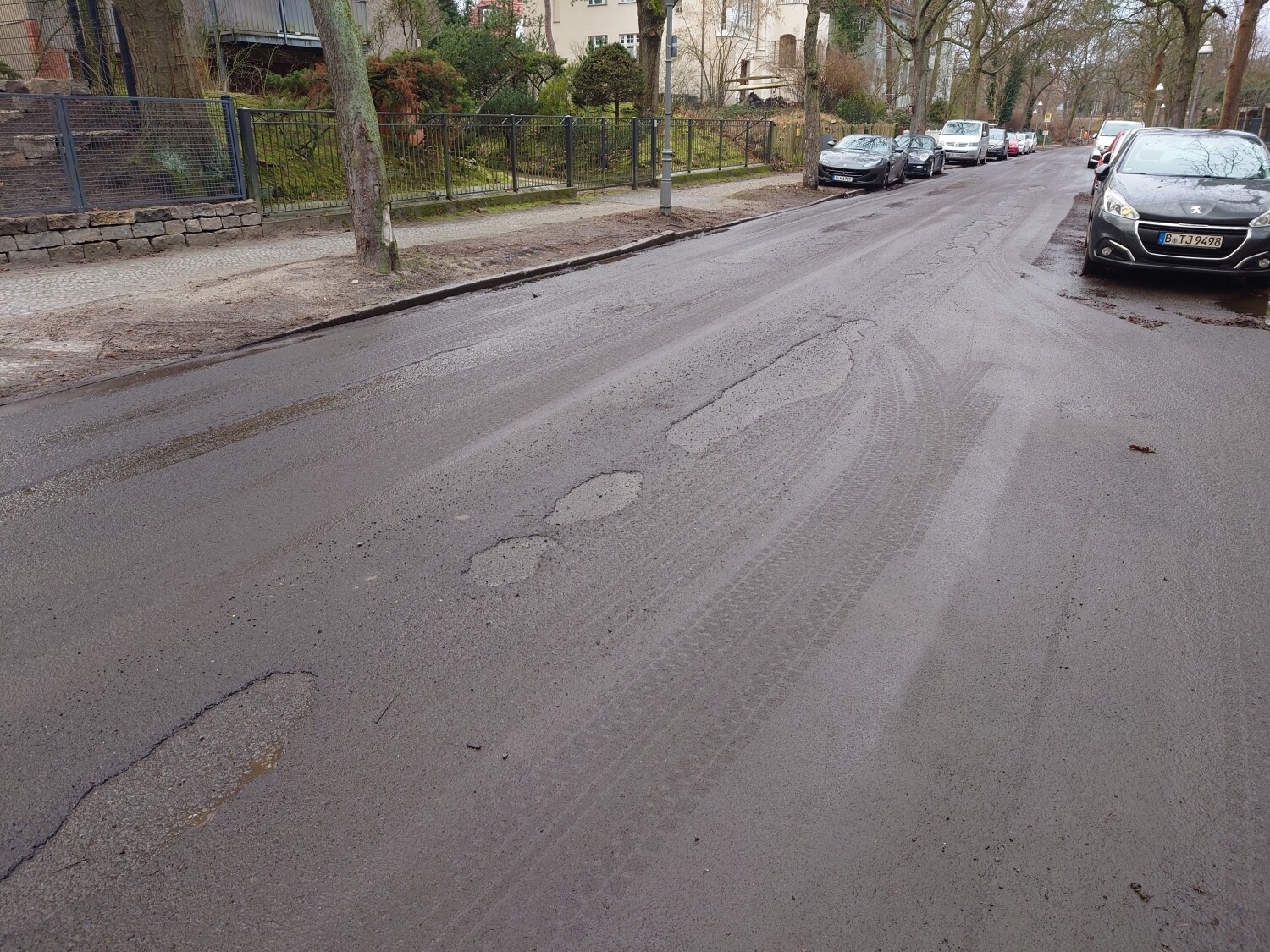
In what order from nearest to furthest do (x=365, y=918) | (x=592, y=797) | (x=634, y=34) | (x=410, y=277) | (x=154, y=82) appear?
(x=365, y=918)
(x=592, y=797)
(x=410, y=277)
(x=154, y=82)
(x=634, y=34)

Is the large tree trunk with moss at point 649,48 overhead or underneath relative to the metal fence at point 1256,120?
overhead

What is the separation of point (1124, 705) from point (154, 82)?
14.6m

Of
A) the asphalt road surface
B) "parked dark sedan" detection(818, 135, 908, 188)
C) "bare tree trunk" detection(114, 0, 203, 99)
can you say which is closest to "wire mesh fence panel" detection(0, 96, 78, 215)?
"bare tree trunk" detection(114, 0, 203, 99)

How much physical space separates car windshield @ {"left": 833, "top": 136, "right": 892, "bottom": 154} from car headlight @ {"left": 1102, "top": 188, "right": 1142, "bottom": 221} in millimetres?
17051

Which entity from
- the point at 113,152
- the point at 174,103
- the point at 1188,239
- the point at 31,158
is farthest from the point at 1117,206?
the point at 31,158

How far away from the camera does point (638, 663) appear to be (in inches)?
129

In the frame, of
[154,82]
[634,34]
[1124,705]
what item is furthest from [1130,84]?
[1124,705]

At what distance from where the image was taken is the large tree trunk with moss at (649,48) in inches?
997

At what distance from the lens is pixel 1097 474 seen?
502 cm

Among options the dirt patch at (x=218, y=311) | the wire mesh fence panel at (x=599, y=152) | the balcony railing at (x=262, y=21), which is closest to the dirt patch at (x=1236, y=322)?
the dirt patch at (x=218, y=311)

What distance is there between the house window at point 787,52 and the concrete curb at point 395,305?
118ft

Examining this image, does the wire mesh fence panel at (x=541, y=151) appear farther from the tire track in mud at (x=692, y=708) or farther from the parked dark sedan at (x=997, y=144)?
the parked dark sedan at (x=997, y=144)

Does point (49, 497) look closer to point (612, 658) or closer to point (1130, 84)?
point (612, 658)

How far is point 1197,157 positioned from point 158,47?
14.1 meters
